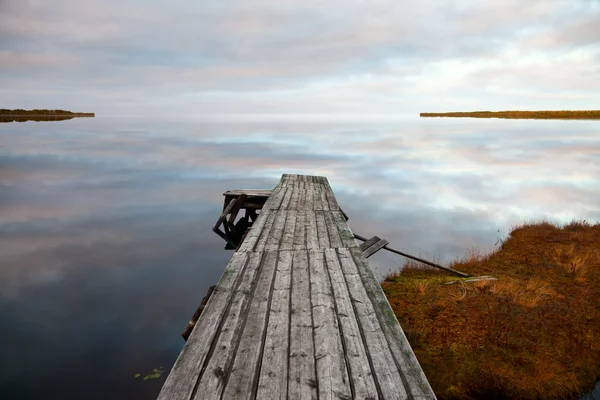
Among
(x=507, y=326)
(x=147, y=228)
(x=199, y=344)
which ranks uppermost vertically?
(x=199, y=344)

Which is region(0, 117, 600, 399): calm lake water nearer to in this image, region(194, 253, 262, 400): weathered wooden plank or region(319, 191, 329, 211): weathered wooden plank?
region(319, 191, 329, 211): weathered wooden plank

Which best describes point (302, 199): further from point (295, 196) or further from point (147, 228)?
point (147, 228)

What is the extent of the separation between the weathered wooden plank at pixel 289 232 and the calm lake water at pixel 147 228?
3.11 meters

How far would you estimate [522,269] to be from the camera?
1021cm

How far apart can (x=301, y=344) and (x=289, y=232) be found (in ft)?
13.6

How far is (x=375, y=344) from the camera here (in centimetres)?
351

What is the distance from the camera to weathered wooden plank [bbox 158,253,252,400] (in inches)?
113

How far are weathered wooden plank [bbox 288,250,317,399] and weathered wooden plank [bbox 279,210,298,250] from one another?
1382mm

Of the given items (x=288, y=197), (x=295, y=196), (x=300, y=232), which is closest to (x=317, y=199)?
(x=295, y=196)

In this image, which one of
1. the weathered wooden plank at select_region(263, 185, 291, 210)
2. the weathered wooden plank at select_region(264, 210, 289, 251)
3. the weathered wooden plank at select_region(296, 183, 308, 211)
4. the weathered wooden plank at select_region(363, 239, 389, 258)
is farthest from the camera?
the weathered wooden plank at select_region(263, 185, 291, 210)


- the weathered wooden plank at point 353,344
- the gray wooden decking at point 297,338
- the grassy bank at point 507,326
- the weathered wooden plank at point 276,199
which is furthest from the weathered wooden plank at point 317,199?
the weathered wooden plank at point 353,344

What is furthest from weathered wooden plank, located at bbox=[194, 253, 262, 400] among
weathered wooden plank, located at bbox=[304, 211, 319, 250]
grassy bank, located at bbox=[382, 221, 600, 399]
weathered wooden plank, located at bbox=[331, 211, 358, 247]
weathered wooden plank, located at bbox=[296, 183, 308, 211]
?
weathered wooden plank, located at bbox=[296, 183, 308, 211]

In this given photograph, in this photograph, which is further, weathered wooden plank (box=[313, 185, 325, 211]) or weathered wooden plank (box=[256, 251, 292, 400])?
weathered wooden plank (box=[313, 185, 325, 211])

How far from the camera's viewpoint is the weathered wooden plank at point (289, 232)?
262 inches
